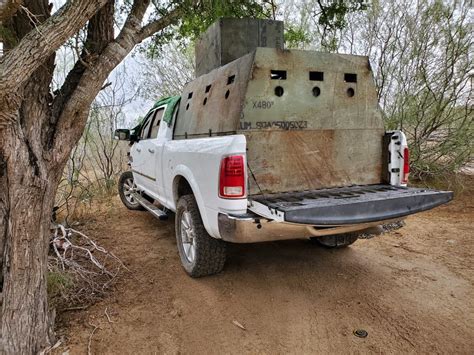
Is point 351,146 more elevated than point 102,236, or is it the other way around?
point 351,146

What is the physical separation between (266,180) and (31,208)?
1.79 meters

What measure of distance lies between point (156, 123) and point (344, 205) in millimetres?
3267

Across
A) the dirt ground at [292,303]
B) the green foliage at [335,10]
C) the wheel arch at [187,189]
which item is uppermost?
the green foliage at [335,10]

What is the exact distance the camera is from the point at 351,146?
10.5ft

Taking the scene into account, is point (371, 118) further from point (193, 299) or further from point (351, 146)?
point (193, 299)

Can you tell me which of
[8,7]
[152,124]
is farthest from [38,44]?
[152,124]

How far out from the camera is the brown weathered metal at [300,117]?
9.52ft

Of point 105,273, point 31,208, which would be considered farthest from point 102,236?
point 31,208

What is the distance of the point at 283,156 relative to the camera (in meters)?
2.97

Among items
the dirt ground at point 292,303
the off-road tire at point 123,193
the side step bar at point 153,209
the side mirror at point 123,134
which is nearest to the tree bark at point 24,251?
the dirt ground at point 292,303

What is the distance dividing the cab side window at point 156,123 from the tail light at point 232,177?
2.35m

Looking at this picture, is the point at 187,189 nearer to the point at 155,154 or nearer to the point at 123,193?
the point at 155,154

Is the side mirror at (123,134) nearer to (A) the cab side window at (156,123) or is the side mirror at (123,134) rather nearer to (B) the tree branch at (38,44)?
(A) the cab side window at (156,123)

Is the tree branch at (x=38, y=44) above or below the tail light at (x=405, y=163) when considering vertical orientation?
above
